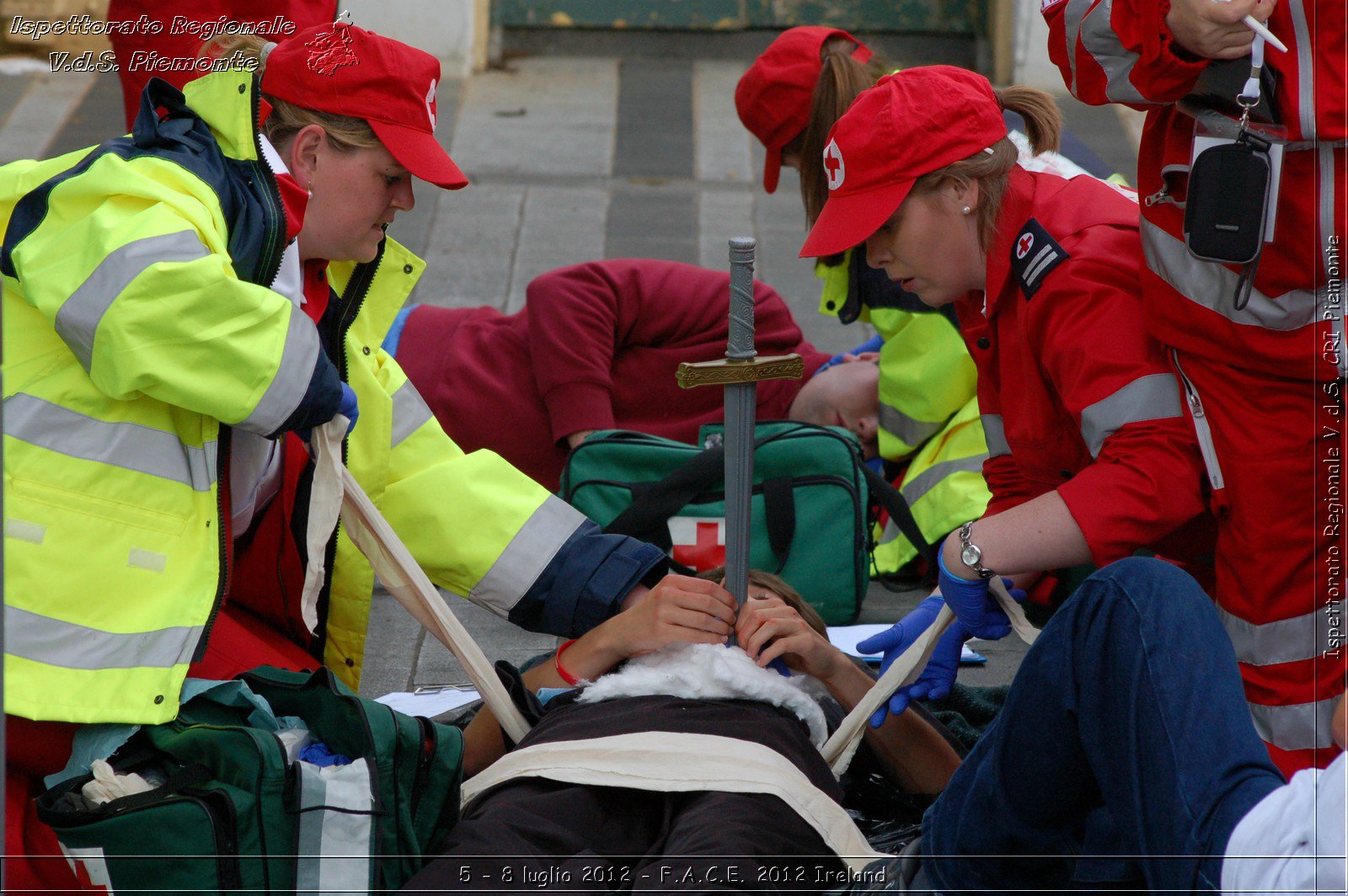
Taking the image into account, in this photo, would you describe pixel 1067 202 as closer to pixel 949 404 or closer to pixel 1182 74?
pixel 1182 74

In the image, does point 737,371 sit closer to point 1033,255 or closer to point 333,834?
point 1033,255

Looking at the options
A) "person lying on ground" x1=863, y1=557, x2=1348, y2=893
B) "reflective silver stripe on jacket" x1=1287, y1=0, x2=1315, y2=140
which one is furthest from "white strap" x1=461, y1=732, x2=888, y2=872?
"reflective silver stripe on jacket" x1=1287, y1=0, x2=1315, y2=140

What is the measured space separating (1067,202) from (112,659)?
166 cm

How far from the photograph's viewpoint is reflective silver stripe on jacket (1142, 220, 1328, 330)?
77.8 inches

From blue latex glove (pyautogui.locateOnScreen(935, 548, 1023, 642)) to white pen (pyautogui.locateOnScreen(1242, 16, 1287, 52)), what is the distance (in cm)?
90

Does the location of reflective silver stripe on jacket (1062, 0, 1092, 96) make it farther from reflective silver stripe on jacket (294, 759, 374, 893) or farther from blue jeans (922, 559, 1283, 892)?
reflective silver stripe on jacket (294, 759, 374, 893)

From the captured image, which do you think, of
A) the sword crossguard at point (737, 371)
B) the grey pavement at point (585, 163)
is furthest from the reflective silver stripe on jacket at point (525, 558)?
the grey pavement at point (585, 163)

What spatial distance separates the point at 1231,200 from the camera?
1914mm

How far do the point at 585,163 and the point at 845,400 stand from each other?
3.13 metres

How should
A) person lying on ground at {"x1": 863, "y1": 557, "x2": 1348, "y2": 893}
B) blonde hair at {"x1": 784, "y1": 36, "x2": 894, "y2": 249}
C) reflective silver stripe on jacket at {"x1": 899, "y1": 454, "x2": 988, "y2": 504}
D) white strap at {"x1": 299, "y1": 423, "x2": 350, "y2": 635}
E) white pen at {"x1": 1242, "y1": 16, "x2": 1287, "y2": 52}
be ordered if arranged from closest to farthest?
person lying on ground at {"x1": 863, "y1": 557, "x2": 1348, "y2": 893} → white pen at {"x1": 1242, "y1": 16, "x2": 1287, "y2": 52} → white strap at {"x1": 299, "y1": 423, "x2": 350, "y2": 635} → blonde hair at {"x1": 784, "y1": 36, "x2": 894, "y2": 249} → reflective silver stripe on jacket at {"x1": 899, "y1": 454, "x2": 988, "y2": 504}

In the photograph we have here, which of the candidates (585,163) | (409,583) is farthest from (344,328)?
(585,163)

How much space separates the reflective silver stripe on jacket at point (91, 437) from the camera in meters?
2.06

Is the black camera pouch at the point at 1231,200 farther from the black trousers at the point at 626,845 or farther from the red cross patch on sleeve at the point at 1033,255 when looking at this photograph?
the black trousers at the point at 626,845

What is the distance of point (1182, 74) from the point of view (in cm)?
191
